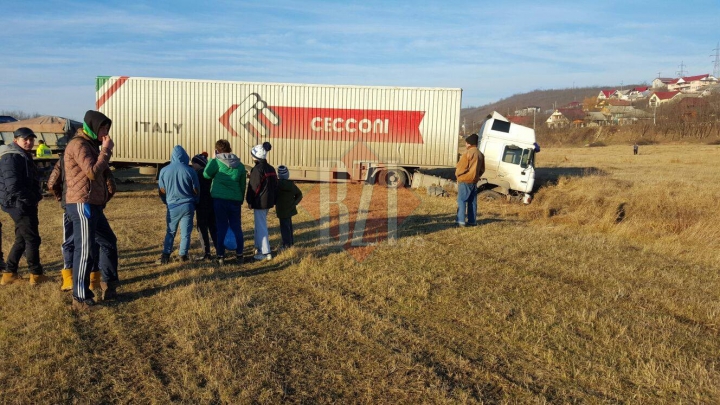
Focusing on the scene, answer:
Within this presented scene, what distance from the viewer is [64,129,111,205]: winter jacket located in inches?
187

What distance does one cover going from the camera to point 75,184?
484 cm

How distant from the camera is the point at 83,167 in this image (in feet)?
15.6

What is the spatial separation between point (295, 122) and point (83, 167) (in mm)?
13634

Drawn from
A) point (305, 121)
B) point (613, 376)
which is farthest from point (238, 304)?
point (305, 121)

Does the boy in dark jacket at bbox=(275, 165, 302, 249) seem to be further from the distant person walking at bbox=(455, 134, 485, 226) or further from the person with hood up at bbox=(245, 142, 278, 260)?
the distant person walking at bbox=(455, 134, 485, 226)

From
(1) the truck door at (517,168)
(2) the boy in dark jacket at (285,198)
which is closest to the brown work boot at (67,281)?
(2) the boy in dark jacket at (285,198)

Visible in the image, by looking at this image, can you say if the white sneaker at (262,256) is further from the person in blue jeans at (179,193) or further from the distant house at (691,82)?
the distant house at (691,82)

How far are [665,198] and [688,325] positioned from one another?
971 cm

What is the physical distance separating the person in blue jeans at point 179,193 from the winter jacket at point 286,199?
1249 millimetres

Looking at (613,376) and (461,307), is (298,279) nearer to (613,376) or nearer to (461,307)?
(461,307)

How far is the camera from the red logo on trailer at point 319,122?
711 inches

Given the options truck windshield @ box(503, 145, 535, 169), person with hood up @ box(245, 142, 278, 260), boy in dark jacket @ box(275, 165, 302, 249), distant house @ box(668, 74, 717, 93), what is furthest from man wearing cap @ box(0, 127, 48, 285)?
distant house @ box(668, 74, 717, 93)

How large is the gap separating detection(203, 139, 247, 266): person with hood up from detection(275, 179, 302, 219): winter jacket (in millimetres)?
663

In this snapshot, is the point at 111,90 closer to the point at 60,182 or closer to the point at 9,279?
the point at 9,279
